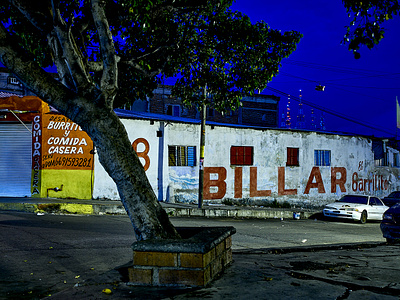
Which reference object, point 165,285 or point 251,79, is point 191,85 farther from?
point 165,285

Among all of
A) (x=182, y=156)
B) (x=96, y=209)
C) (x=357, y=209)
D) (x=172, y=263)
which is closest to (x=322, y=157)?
(x=357, y=209)

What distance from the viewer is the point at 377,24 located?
5.66 m

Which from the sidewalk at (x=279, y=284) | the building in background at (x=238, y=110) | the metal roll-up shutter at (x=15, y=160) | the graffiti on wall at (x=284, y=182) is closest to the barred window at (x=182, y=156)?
the graffiti on wall at (x=284, y=182)

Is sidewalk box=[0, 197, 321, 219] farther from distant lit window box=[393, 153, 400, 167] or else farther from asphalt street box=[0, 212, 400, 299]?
distant lit window box=[393, 153, 400, 167]

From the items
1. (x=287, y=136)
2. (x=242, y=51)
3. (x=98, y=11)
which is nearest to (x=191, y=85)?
(x=242, y=51)

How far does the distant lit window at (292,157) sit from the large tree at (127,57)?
51.1ft

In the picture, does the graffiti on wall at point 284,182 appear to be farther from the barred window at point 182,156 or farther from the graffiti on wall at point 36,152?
the graffiti on wall at point 36,152

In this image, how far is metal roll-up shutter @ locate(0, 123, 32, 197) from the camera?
17.6 m

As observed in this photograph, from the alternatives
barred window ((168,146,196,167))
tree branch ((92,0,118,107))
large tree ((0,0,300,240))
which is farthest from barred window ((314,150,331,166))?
tree branch ((92,0,118,107))

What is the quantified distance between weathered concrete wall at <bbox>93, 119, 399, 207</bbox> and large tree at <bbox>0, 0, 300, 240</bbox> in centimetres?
1034

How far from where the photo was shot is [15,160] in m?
17.7

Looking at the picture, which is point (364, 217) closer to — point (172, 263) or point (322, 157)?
point (322, 157)

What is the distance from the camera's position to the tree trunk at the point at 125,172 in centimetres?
462

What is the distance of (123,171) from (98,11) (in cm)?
211
